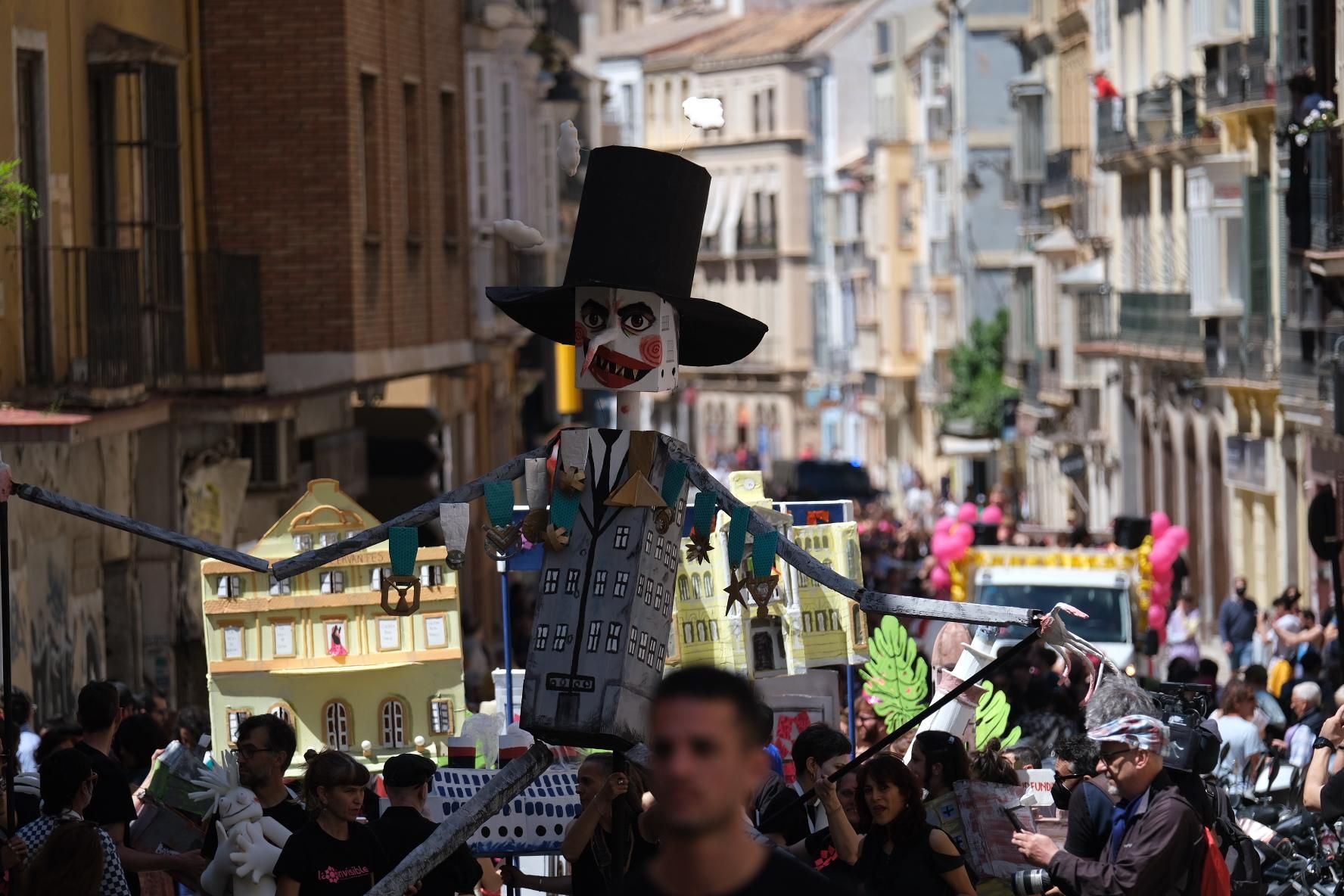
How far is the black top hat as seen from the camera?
33.4ft

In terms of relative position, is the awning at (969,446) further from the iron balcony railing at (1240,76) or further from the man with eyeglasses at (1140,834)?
the man with eyeglasses at (1140,834)

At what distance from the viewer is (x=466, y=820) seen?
9805 mm

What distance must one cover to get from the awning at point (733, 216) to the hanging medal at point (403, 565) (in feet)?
304

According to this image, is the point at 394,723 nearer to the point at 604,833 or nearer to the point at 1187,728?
the point at 604,833

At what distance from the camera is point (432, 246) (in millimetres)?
29062

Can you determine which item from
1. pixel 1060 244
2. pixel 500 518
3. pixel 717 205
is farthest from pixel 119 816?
pixel 717 205

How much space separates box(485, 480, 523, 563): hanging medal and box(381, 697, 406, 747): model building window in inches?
125

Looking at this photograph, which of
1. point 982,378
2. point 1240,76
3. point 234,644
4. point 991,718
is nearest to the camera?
point 991,718

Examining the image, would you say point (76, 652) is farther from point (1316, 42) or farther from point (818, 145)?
point (818, 145)

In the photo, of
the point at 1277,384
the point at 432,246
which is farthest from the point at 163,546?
the point at 1277,384

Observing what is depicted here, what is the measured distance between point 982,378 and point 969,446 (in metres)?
2.14

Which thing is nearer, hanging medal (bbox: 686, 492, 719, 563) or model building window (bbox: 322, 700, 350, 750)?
hanging medal (bbox: 686, 492, 719, 563)

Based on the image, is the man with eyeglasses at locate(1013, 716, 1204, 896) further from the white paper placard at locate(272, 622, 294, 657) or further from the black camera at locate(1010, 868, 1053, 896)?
the white paper placard at locate(272, 622, 294, 657)

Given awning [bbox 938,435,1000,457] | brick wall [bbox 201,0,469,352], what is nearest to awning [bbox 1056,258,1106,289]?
awning [bbox 938,435,1000,457]
